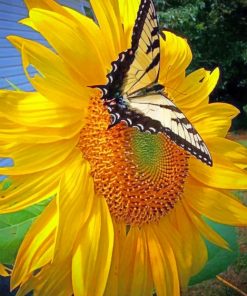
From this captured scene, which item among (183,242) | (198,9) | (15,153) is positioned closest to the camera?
(15,153)

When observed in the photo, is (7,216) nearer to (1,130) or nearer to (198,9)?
(1,130)

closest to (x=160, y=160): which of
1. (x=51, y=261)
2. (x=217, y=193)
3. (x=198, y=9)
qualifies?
(x=217, y=193)

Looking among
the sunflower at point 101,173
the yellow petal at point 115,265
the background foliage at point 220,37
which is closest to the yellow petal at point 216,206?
the sunflower at point 101,173

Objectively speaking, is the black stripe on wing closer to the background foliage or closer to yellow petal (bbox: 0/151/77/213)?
yellow petal (bbox: 0/151/77/213)

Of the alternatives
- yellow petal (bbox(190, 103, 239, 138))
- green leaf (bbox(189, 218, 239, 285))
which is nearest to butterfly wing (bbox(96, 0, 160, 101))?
yellow petal (bbox(190, 103, 239, 138))

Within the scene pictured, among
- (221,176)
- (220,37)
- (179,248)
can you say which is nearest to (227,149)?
(221,176)

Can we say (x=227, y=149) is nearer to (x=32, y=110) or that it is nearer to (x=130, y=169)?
(x=130, y=169)
